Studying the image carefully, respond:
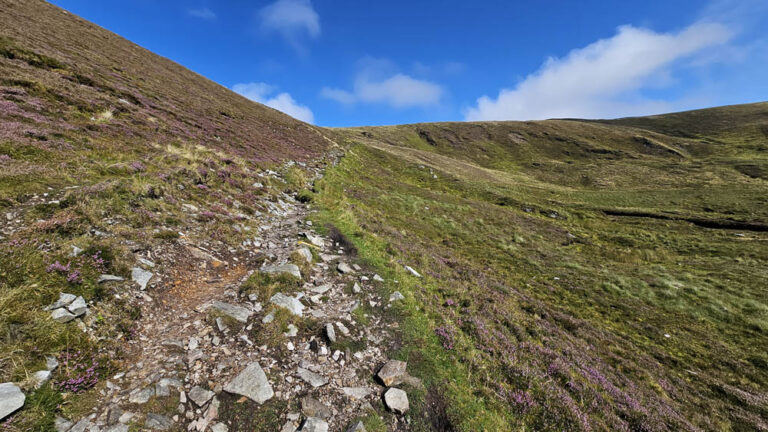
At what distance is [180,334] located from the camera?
229 inches

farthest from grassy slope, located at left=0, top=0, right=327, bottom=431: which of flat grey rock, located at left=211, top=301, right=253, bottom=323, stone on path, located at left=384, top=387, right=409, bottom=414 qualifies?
stone on path, located at left=384, top=387, right=409, bottom=414

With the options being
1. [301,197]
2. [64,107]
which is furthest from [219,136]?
[301,197]

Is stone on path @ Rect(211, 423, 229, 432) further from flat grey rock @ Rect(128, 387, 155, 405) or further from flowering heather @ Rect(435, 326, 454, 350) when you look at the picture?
flowering heather @ Rect(435, 326, 454, 350)

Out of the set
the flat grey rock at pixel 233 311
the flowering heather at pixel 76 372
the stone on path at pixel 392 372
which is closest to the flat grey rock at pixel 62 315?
the flowering heather at pixel 76 372

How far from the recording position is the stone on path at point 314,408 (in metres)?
5.04

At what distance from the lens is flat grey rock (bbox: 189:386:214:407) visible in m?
4.64

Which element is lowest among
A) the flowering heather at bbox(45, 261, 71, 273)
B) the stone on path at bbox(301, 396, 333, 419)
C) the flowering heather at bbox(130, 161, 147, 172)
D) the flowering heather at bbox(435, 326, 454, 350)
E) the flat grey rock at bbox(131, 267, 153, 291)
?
the flowering heather at bbox(435, 326, 454, 350)

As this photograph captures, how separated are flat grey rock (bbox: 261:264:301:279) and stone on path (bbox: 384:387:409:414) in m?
4.63

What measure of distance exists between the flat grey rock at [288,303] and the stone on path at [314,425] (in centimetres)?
290

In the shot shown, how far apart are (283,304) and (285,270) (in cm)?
163

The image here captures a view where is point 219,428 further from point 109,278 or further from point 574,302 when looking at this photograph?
point 574,302

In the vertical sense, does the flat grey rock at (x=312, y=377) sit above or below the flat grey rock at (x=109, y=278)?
below

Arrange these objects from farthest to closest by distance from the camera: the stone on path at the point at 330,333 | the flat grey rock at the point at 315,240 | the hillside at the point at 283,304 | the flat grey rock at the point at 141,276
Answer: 1. the flat grey rock at the point at 315,240
2. the stone on path at the point at 330,333
3. the flat grey rock at the point at 141,276
4. the hillside at the point at 283,304

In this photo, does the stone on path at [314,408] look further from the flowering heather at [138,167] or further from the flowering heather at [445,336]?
the flowering heather at [138,167]
